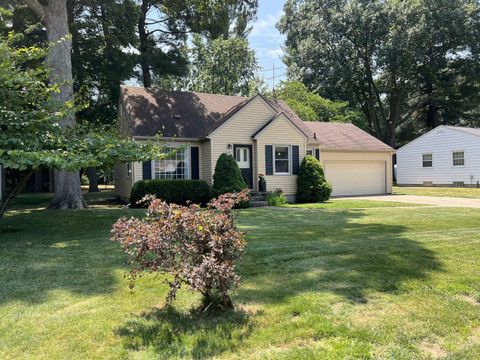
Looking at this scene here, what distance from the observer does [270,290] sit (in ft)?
15.2

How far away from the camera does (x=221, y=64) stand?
34750mm

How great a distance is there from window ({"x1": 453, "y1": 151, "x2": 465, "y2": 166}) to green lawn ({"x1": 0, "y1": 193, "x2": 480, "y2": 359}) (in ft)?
71.2

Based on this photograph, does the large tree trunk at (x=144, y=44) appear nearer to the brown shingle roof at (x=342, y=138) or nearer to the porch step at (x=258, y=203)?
the brown shingle roof at (x=342, y=138)

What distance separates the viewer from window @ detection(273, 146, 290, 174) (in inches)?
711

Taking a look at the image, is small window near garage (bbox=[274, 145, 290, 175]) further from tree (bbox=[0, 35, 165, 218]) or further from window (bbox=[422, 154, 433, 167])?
window (bbox=[422, 154, 433, 167])

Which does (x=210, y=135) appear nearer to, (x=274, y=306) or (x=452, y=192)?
(x=274, y=306)

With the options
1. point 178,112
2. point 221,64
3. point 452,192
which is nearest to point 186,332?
point 178,112

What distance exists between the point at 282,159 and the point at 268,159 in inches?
32.3

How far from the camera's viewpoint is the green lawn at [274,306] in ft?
10.7

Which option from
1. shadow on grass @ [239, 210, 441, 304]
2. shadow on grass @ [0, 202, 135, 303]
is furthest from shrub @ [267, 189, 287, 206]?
shadow on grass @ [0, 202, 135, 303]

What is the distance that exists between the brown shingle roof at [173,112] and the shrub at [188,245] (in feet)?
42.0

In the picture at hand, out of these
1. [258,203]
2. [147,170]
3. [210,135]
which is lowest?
[258,203]

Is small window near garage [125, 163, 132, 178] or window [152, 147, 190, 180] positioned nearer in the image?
window [152, 147, 190, 180]

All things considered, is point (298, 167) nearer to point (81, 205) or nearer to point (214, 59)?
point (81, 205)
